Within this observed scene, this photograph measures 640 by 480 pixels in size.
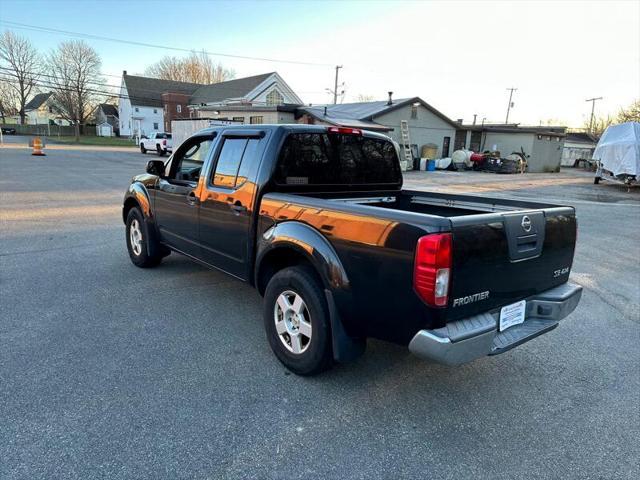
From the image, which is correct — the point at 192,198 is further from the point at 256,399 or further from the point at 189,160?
the point at 256,399

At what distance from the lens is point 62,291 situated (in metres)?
4.83

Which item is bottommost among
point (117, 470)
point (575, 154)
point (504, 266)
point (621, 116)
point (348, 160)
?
point (117, 470)

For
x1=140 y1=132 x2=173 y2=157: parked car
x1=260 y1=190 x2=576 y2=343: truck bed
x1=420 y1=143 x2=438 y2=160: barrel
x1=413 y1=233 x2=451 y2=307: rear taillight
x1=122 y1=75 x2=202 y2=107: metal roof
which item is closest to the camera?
x1=413 y1=233 x2=451 y2=307: rear taillight

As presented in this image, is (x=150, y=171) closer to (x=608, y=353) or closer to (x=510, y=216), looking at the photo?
(x=510, y=216)

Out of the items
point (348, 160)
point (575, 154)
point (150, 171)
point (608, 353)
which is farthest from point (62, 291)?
point (575, 154)

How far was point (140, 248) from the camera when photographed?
566cm

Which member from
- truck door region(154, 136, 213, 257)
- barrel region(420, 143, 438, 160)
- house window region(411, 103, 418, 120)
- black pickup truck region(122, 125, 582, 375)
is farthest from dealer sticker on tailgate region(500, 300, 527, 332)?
barrel region(420, 143, 438, 160)

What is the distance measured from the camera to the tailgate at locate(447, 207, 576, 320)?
2.51 metres

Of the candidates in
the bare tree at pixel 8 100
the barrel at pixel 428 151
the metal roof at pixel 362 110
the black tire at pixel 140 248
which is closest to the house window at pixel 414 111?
the metal roof at pixel 362 110

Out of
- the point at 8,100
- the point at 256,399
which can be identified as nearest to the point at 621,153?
the point at 256,399

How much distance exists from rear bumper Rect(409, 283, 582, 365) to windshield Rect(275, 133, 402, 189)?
1913 mm

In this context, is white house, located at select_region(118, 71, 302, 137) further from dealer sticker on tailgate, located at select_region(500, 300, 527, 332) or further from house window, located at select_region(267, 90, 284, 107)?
dealer sticker on tailgate, located at select_region(500, 300, 527, 332)

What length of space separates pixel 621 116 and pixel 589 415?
220 ft

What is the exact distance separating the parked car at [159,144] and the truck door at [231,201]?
29239 mm
